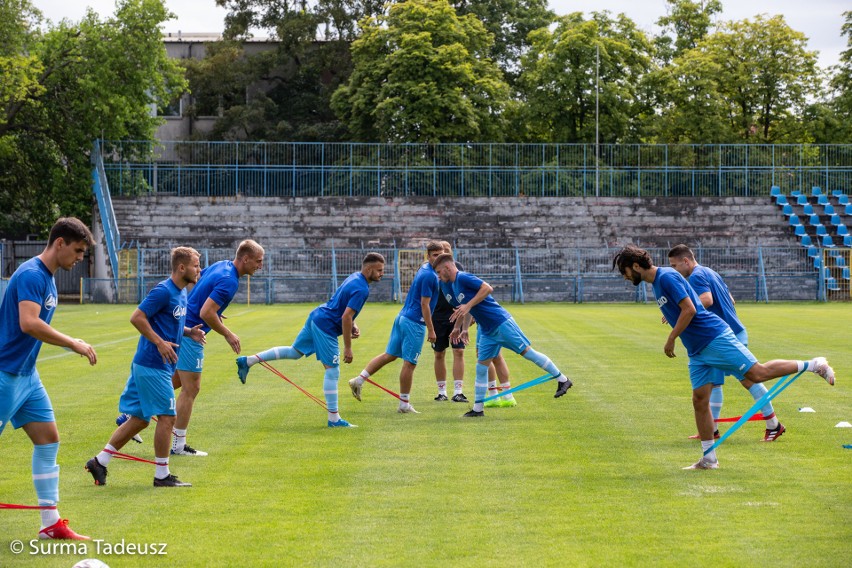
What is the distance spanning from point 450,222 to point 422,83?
9.50 meters

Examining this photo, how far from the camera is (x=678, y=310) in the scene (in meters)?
9.90

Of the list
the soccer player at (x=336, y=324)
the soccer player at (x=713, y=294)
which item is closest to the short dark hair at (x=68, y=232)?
the soccer player at (x=336, y=324)

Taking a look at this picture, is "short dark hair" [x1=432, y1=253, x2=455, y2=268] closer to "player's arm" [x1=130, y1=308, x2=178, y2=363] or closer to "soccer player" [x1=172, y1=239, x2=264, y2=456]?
"soccer player" [x1=172, y1=239, x2=264, y2=456]

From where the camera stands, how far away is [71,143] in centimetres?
5150

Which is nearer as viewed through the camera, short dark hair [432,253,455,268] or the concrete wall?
short dark hair [432,253,455,268]

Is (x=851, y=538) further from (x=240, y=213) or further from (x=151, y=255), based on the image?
(x=240, y=213)

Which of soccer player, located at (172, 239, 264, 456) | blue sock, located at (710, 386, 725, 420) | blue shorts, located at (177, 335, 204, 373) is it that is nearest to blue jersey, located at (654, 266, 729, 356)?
blue sock, located at (710, 386, 725, 420)

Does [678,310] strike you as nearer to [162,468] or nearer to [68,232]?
[162,468]

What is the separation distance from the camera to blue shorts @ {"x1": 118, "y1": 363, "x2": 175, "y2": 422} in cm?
884

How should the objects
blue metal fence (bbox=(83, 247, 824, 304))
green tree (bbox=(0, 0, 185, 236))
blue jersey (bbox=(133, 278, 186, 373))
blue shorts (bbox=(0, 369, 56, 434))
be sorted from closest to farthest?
blue shorts (bbox=(0, 369, 56, 434))
blue jersey (bbox=(133, 278, 186, 373))
blue metal fence (bbox=(83, 247, 824, 304))
green tree (bbox=(0, 0, 185, 236))

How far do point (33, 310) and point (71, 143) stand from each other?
46.7 meters

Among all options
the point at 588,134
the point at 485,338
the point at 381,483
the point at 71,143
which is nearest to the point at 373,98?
the point at 588,134

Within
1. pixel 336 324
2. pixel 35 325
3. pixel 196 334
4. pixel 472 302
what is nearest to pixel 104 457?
pixel 196 334

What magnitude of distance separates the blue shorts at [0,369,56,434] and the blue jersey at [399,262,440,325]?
6867mm
